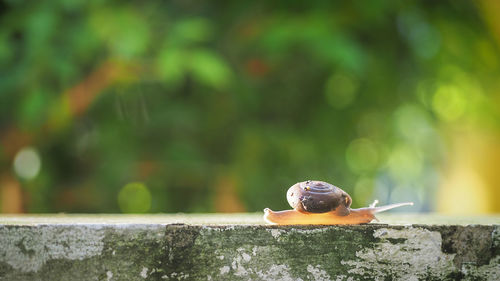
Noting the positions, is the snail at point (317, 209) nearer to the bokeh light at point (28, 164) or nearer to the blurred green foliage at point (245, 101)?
the blurred green foliage at point (245, 101)

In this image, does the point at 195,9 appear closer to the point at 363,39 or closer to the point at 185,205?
the point at 363,39

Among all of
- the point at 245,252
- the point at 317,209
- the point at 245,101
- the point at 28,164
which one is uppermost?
the point at 245,101

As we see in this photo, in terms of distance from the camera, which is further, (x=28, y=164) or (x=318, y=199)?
(x=28, y=164)

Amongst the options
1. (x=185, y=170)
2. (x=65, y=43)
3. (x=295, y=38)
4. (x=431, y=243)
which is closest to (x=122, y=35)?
(x=65, y=43)

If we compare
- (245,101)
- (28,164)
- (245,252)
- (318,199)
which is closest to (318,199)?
(318,199)

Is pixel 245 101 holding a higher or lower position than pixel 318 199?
higher

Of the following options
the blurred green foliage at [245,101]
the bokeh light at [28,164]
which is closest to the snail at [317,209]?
the blurred green foliage at [245,101]

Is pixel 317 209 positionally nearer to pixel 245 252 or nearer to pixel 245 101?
pixel 245 252
